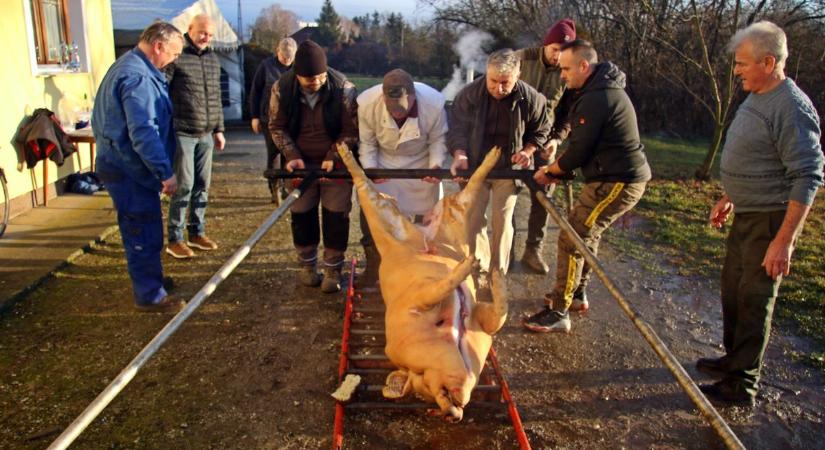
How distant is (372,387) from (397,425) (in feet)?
0.90

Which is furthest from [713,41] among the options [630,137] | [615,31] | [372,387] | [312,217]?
[372,387]

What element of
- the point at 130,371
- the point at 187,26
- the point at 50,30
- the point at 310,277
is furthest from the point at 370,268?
the point at 187,26

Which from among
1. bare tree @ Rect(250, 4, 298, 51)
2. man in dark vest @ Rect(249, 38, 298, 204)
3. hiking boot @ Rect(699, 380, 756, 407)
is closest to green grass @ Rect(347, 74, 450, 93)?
bare tree @ Rect(250, 4, 298, 51)

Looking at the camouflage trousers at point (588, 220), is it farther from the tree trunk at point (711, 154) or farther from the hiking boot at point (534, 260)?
the tree trunk at point (711, 154)

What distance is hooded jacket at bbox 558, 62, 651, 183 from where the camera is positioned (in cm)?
412

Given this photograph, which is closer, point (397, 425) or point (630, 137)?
point (397, 425)

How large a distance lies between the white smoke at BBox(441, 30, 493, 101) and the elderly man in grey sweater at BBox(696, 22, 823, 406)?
14506 mm

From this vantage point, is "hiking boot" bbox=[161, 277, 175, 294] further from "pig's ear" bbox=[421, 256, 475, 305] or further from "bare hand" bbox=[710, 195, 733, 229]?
"bare hand" bbox=[710, 195, 733, 229]

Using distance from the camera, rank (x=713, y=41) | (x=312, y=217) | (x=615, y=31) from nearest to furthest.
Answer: (x=312, y=217)
(x=713, y=41)
(x=615, y=31)

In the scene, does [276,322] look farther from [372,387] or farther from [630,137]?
[630,137]

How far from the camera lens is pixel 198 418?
11.5ft

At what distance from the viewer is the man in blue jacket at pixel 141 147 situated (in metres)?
4.31

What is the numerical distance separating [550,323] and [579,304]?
1.72 ft

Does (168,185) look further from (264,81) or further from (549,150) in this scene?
(549,150)
